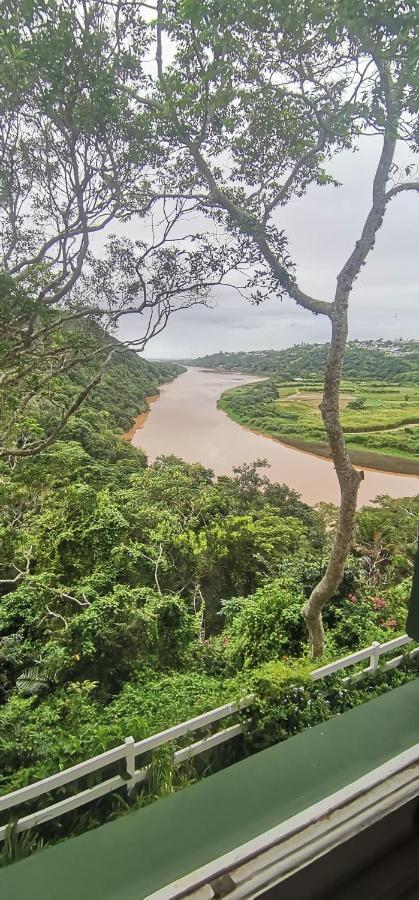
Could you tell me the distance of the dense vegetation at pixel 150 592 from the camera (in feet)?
4.67

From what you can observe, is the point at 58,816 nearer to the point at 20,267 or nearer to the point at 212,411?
the point at 20,267

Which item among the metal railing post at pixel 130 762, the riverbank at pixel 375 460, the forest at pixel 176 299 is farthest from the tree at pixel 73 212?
the metal railing post at pixel 130 762

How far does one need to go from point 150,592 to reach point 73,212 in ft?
6.66

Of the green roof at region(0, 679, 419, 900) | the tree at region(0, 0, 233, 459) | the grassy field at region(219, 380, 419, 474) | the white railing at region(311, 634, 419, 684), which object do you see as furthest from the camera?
the grassy field at region(219, 380, 419, 474)

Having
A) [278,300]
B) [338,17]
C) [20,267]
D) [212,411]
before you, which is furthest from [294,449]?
[338,17]

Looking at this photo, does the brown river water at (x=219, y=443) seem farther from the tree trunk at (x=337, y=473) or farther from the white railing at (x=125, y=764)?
the white railing at (x=125, y=764)

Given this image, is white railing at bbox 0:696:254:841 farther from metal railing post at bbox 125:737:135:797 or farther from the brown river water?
the brown river water

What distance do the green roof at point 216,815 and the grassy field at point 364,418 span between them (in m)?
1.36

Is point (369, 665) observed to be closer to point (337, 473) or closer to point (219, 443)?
point (337, 473)

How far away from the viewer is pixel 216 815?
47 centimetres

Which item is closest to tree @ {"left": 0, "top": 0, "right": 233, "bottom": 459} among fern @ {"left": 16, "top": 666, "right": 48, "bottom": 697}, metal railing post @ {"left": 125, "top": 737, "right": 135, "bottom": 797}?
fern @ {"left": 16, "top": 666, "right": 48, "bottom": 697}

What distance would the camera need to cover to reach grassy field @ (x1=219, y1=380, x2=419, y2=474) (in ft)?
5.93

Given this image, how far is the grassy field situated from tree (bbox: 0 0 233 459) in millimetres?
642

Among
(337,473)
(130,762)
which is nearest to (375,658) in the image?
(337,473)
